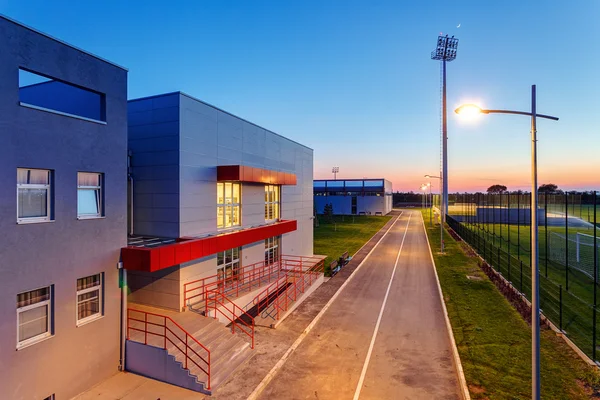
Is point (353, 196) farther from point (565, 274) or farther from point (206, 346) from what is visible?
point (206, 346)

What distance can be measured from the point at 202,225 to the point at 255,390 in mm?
7499

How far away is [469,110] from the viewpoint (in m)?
7.41

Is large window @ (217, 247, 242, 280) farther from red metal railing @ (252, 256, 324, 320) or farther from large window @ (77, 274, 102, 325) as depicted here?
large window @ (77, 274, 102, 325)

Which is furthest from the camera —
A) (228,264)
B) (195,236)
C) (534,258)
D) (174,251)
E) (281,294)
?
(281,294)

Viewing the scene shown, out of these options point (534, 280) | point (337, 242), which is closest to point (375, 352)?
point (534, 280)

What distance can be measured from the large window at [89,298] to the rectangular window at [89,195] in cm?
196

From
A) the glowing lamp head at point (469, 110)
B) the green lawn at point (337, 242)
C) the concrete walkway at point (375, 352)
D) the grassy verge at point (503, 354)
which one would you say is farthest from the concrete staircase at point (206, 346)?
the green lawn at point (337, 242)

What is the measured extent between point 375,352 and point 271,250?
10.7m

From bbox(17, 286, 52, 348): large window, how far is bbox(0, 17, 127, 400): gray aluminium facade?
0.08 feet

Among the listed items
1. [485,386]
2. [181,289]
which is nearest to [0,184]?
[181,289]

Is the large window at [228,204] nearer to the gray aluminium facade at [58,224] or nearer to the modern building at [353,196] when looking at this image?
the gray aluminium facade at [58,224]

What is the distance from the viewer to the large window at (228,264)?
15.8 metres

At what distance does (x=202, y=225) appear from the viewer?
14.6 meters

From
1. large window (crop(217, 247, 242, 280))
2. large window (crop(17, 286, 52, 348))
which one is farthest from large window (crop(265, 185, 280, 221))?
large window (crop(17, 286, 52, 348))
